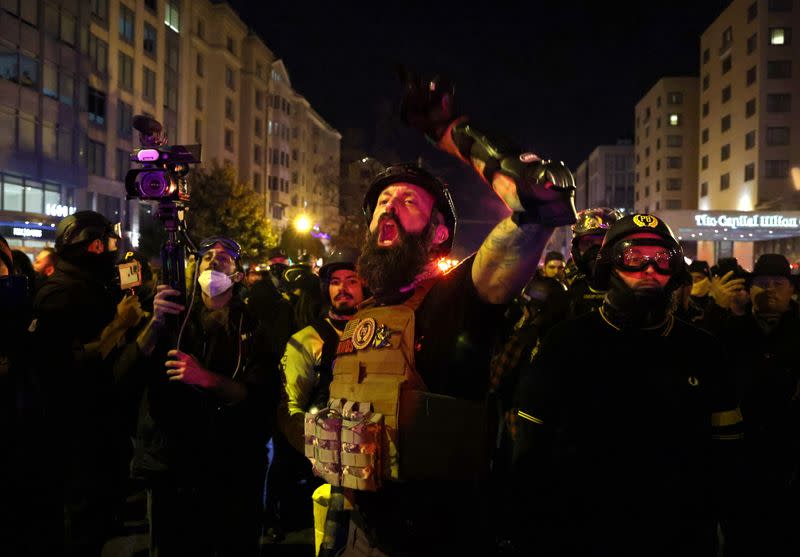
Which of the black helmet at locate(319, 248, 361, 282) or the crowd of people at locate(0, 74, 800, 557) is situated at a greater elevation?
the black helmet at locate(319, 248, 361, 282)

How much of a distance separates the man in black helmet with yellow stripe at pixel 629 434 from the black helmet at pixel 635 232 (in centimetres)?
13

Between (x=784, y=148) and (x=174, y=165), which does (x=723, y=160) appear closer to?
(x=784, y=148)

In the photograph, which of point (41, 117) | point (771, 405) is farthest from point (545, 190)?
point (41, 117)

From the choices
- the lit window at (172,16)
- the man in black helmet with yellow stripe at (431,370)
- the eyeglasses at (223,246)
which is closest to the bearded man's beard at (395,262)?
the man in black helmet with yellow stripe at (431,370)

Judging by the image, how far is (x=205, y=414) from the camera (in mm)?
4320

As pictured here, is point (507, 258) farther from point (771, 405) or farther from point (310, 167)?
point (310, 167)

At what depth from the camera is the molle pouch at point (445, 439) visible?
2.31 metres

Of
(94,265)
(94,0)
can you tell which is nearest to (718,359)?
(94,265)

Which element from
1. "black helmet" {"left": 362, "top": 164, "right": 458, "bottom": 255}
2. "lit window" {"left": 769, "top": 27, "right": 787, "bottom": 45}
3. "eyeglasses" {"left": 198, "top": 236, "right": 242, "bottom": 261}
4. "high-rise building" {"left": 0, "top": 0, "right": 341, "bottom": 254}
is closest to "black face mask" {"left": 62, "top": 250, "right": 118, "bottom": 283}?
"eyeglasses" {"left": 198, "top": 236, "right": 242, "bottom": 261}

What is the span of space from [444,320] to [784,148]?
6213cm

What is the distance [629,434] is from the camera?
3.00 meters

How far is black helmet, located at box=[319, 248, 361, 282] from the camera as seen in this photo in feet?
16.9

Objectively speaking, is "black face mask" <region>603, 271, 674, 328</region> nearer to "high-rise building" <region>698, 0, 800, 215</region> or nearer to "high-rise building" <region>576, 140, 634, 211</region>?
"high-rise building" <region>698, 0, 800, 215</region>

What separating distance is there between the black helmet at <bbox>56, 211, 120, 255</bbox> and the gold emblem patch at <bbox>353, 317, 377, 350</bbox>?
9.90 feet
